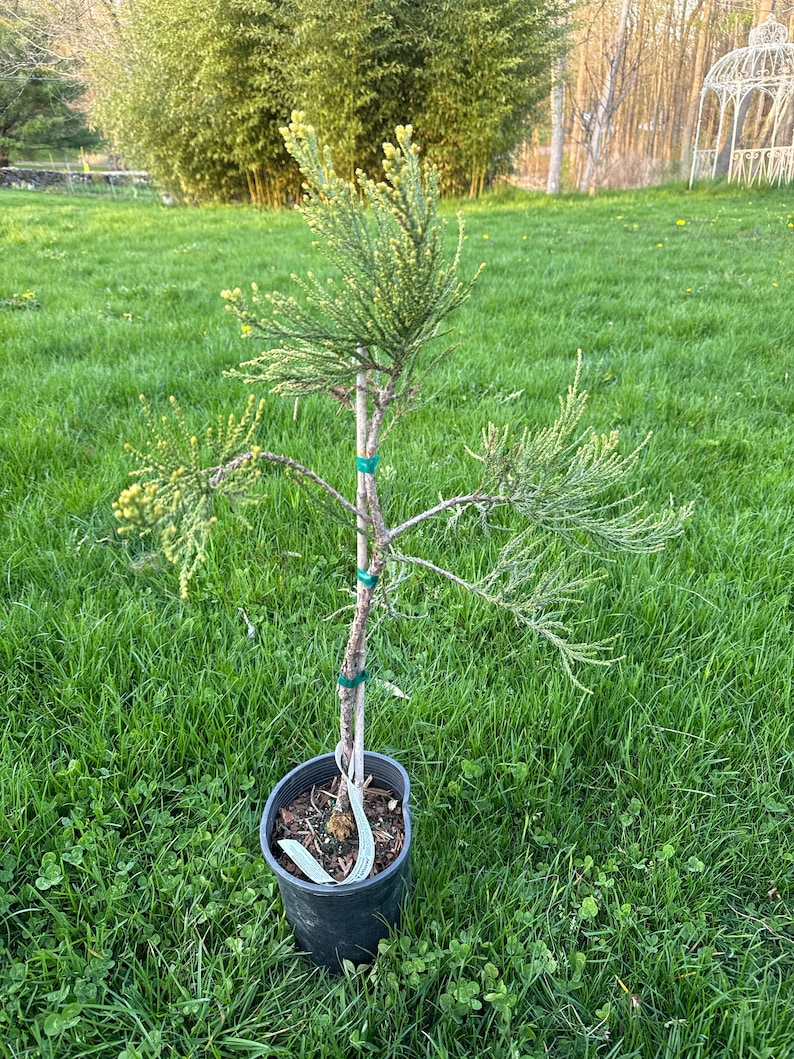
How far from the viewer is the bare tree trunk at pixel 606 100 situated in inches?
603

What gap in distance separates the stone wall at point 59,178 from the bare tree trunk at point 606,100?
1595 cm

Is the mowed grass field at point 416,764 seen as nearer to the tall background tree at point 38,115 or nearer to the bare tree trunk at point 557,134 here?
the bare tree trunk at point 557,134

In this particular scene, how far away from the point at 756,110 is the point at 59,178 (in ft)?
78.1

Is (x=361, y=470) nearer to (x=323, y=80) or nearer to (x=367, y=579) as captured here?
(x=367, y=579)

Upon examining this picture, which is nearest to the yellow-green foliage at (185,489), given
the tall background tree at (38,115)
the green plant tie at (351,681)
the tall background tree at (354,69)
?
the green plant tie at (351,681)

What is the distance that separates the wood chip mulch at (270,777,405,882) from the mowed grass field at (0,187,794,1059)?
141 mm

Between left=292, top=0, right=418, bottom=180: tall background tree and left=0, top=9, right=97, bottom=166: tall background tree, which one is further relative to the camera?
left=0, top=9, right=97, bottom=166: tall background tree

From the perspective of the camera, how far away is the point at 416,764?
5.78 ft

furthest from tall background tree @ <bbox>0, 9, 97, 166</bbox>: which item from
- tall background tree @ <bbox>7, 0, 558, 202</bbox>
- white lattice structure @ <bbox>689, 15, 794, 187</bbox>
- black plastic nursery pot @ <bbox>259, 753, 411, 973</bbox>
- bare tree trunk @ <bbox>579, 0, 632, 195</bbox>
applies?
black plastic nursery pot @ <bbox>259, 753, 411, 973</bbox>

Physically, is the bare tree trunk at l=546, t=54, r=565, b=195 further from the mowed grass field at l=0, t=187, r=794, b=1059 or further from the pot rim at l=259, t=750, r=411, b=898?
the pot rim at l=259, t=750, r=411, b=898

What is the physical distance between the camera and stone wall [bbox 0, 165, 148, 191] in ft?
81.2

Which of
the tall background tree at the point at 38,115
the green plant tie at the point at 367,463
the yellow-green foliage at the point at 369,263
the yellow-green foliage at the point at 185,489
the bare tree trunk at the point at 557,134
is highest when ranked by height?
the tall background tree at the point at 38,115

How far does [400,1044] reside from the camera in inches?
48.5

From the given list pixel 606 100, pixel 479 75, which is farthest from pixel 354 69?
pixel 606 100
